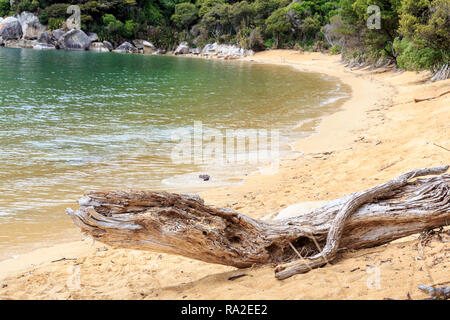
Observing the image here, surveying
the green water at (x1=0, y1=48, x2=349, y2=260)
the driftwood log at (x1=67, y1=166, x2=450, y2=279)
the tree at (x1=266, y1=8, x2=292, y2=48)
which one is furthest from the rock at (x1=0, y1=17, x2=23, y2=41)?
the driftwood log at (x1=67, y1=166, x2=450, y2=279)

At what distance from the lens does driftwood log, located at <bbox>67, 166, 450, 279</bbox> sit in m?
4.16

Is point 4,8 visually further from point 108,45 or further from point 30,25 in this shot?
point 108,45

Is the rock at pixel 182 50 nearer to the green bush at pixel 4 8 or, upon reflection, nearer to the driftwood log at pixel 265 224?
the green bush at pixel 4 8

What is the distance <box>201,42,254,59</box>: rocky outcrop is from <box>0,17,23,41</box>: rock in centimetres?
3923

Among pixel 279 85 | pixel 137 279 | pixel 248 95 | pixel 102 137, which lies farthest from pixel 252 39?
pixel 137 279

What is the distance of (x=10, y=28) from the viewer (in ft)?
276

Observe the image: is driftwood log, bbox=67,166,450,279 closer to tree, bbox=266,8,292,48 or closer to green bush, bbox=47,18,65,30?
tree, bbox=266,8,292,48

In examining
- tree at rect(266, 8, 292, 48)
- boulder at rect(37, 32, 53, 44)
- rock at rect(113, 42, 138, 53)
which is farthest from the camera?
rock at rect(113, 42, 138, 53)

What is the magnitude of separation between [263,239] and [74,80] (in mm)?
32497

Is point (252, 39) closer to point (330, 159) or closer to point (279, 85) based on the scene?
point (279, 85)

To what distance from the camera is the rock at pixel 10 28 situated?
275 ft

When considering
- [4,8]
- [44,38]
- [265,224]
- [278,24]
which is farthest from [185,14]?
[265,224]

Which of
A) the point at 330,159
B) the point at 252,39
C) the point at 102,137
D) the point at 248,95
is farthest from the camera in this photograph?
the point at 252,39
